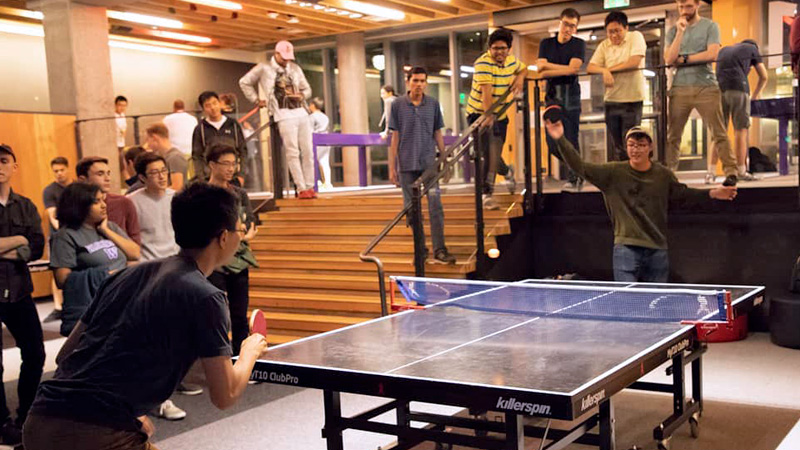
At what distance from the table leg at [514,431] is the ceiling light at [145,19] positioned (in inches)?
477

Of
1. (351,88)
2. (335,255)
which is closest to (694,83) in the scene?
(335,255)

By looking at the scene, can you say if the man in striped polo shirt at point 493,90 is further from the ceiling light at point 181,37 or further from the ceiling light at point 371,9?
the ceiling light at point 181,37

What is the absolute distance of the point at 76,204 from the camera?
4.66m

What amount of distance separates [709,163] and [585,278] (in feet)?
5.24

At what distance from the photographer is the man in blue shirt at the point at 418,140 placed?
24.4 ft

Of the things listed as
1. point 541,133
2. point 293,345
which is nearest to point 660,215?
point 541,133

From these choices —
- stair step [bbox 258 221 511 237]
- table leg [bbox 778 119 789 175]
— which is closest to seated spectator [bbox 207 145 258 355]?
stair step [bbox 258 221 511 237]

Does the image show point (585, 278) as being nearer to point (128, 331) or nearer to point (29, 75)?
point (128, 331)

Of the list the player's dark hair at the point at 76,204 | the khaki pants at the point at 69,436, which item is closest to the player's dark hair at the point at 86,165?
the player's dark hair at the point at 76,204

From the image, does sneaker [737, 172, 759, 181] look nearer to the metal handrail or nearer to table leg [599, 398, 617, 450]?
the metal handrail

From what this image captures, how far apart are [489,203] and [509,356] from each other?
480cm

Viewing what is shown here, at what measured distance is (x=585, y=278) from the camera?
8070mm

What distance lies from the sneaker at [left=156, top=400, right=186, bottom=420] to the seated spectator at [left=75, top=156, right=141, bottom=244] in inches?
44.0

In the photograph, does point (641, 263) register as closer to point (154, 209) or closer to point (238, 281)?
point (238, 281)
